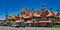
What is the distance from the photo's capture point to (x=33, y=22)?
29922 mm

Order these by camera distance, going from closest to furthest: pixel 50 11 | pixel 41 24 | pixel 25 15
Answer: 1. pixel 41 24
2. pixel 50 11
3. pixel 25 15

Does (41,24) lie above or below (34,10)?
below

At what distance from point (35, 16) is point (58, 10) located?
416 cm

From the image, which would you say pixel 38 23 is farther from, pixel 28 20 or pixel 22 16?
pixel 22 16

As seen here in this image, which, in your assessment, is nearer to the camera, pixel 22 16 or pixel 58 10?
pixel 58 10

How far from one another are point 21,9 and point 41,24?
20.1 ft

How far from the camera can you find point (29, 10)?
33.7 m

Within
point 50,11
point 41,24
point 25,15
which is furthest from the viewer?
point 25,15

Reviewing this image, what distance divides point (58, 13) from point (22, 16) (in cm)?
693

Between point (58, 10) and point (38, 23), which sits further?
point (58, 10)

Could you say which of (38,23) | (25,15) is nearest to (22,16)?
(25,15)

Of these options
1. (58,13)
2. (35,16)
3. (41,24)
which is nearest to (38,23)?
(41,24)

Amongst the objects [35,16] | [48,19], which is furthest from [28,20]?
[48,19]

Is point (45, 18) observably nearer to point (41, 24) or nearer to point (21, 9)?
point (41, 24)
